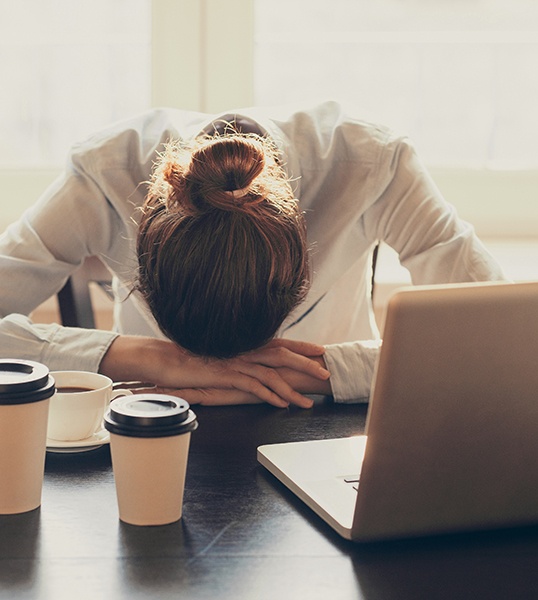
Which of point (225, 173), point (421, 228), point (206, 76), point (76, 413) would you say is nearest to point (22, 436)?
point (76, 413)

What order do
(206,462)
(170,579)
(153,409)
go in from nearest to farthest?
(170,579)
(153,409)
(206,462)

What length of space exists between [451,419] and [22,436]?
392mm

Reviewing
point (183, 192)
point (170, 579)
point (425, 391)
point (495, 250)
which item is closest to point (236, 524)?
point (170, 579)

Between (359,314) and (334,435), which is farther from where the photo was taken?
(359,314)

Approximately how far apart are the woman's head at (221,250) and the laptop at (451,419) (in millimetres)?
351

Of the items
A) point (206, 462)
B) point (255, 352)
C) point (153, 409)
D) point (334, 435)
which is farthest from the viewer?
point (255, 352)

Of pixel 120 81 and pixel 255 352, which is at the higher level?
pixel 120 81

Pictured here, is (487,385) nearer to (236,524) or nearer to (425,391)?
(425,391)

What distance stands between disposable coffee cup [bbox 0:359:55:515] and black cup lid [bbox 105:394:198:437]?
0.08m

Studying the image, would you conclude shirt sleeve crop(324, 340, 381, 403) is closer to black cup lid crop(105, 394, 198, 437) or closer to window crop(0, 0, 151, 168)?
black cup lid crop(105, 394, 198, 437)

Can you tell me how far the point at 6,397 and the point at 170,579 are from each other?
0.77 feet

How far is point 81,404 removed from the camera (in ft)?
3.60

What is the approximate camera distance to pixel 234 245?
1.19m

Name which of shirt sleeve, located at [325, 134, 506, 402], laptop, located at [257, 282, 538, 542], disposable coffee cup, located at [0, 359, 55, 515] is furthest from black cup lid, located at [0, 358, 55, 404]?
shirt sleeve, located at [325, 134, 506, 402]
